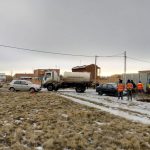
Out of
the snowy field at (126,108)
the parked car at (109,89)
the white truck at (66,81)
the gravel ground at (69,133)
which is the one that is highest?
the white truck at (66,81)

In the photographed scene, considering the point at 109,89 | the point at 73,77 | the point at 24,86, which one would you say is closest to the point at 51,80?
the point at 73,77

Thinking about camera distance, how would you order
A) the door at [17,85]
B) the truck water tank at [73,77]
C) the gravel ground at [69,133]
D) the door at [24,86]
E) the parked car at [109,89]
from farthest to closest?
the truck water tank at [73,77] < the door at [17,85] < the door at [24,86] < the parked car at [109,89] < the gravel ground at [69,133]

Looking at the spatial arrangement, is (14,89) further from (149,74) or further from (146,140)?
(146,140)

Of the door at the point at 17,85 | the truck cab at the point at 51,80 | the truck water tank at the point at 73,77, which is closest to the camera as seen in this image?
the door at the point at 17,85

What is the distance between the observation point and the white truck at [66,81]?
159 ft

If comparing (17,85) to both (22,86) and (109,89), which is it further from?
(109,89)

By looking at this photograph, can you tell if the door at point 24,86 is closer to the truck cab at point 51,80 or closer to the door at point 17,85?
the door at point 17,85

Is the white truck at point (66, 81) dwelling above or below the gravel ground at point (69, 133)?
above

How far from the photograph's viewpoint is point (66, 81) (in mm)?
48688

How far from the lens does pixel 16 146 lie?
1111 centimetres

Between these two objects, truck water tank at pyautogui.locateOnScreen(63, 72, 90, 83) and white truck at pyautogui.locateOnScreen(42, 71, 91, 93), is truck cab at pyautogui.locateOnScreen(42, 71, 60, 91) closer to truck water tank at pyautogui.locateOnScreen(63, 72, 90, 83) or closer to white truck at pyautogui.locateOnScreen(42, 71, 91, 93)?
white truck at pyautogui.locateOnScreen(42, 71, 91, 93)

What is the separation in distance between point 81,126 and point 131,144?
3208mm

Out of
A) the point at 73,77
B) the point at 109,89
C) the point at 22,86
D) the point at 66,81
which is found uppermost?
the point at 73,77

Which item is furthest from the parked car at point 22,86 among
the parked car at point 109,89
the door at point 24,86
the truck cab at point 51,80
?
the parked car at point 109,89
